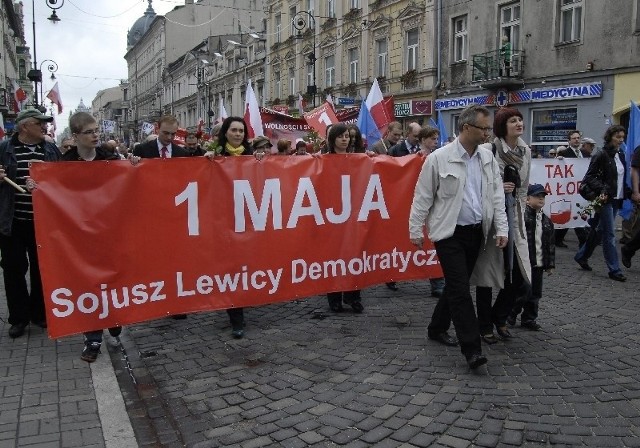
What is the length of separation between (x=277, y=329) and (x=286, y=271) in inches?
22.2

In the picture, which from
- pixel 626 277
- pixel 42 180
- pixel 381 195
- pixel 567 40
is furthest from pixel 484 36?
pixel 42 180

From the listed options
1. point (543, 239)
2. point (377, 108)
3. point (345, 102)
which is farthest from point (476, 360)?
point (345, 102)

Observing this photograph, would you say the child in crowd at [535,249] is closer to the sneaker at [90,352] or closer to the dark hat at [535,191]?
the dark hat at [535,191]

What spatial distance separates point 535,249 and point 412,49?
23988 mm

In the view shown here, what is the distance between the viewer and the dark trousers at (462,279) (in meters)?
4.31

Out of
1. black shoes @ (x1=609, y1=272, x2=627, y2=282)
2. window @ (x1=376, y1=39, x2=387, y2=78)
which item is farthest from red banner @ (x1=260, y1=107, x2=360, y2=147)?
window @ (x1=376, y1=39, x2=387, y2=78)

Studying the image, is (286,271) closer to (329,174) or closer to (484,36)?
(329,174)

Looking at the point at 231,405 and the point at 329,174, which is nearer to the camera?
the point at 231,405

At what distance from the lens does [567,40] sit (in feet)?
66.1

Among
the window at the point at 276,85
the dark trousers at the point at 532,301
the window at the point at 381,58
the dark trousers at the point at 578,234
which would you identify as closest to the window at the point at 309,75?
the window at the point at 276,85

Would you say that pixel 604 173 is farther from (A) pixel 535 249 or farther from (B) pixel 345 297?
(B) pixel 345 297

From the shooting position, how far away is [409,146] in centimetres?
753

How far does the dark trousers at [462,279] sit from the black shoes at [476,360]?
0.11 feet

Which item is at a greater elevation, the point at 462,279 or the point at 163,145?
the point at 163,145
